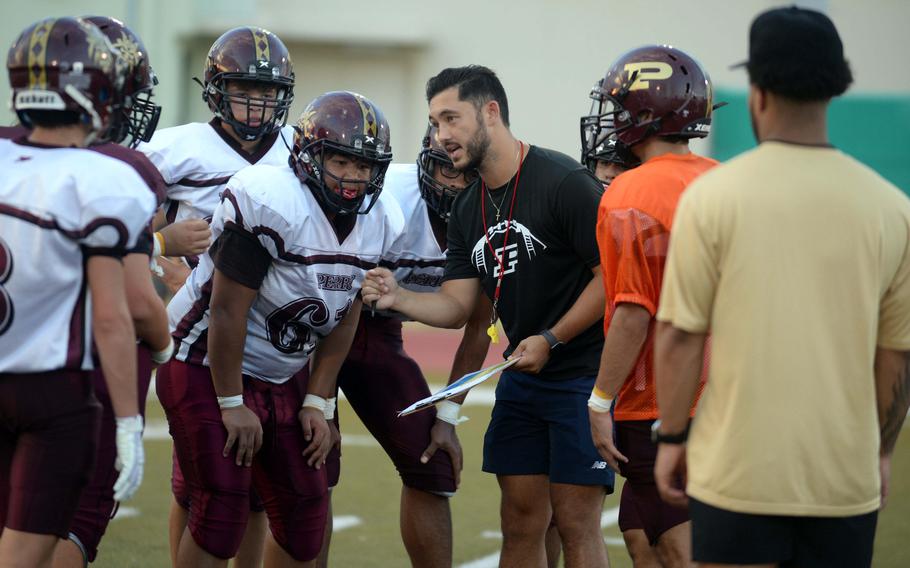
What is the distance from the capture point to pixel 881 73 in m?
17.1

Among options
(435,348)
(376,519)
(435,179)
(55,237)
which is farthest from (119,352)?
(435,348)

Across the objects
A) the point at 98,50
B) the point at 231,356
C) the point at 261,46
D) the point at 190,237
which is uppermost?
the point at 98,50

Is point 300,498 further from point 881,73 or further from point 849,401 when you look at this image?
point 881,73

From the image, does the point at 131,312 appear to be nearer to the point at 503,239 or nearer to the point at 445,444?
the point at 503,239

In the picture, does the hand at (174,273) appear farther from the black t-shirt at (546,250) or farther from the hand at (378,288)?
the black t-shirt at (546,250)

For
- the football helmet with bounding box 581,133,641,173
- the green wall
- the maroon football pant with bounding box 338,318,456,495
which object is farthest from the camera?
the green wall

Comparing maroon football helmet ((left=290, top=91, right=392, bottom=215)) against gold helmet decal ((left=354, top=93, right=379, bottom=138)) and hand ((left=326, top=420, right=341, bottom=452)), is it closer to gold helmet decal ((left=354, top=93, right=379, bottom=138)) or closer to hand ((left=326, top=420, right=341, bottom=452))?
gold helmet decal ((left=354, top=93, right=379, bottom=138))

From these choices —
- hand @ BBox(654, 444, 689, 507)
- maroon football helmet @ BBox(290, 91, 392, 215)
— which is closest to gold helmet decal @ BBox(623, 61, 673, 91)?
maroon football helmet @ BBox(290, 91, 392, 215)

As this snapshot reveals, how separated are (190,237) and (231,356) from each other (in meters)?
0.49

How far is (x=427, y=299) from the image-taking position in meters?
4.52

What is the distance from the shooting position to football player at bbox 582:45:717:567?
3.58 meters

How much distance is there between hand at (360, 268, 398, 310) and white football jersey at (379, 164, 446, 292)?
556 mm

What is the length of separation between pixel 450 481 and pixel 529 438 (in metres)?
0.56

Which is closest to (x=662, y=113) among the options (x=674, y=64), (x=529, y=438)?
(x=674, y=64)
